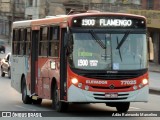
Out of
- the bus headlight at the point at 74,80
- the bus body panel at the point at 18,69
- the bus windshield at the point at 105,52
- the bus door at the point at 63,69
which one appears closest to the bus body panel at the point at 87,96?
the bus headlight at the point at 74,80

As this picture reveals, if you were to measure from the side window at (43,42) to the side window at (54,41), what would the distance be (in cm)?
47

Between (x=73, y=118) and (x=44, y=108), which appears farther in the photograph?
(x=44, y=108)

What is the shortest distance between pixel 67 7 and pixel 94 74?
217 feet

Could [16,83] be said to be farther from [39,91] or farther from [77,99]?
[77,99]

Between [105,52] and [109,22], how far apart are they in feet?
2.86

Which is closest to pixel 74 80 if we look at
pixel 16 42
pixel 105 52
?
pixel 105 52

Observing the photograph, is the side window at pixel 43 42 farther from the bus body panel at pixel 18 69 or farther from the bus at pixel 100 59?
the bus body panel at pixel 18 69

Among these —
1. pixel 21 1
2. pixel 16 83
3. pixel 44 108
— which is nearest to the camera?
pixel 44 108

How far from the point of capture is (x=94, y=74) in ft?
54.0

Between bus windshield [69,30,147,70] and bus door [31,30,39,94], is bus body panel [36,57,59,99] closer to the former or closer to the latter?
bus door [31,30,39,94]

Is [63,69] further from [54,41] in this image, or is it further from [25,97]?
[25,97]

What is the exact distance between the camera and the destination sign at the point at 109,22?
16.8 metres

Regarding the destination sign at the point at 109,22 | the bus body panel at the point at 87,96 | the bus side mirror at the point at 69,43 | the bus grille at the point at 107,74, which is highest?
the destination sign at the point at 109,22

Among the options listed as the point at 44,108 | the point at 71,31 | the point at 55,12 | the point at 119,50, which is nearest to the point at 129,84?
the point at 119,50
